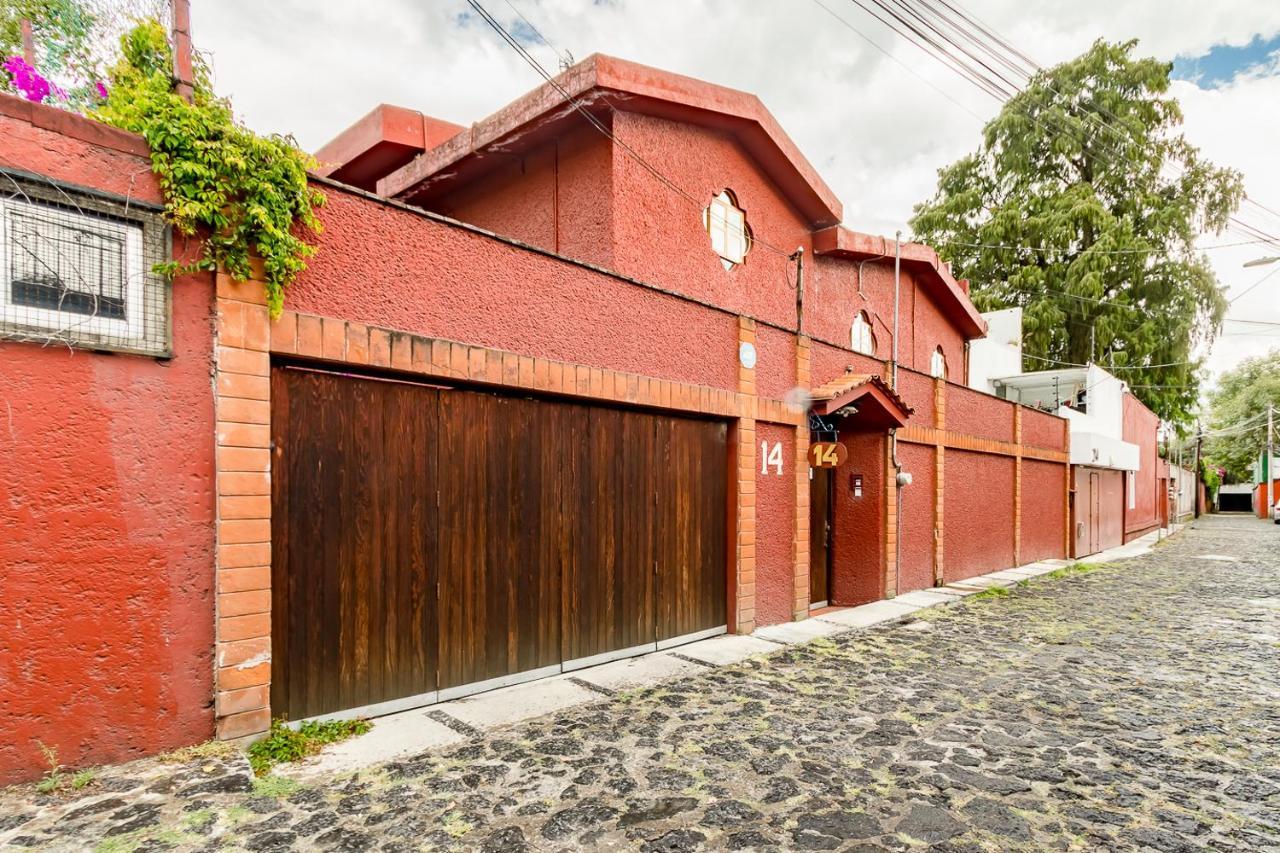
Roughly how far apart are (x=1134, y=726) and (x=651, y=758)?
11.9 feet

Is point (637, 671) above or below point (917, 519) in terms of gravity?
below

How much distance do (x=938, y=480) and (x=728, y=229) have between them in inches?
239

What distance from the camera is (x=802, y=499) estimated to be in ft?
27.3

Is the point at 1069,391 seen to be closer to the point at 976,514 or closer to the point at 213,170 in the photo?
the point at 976,514

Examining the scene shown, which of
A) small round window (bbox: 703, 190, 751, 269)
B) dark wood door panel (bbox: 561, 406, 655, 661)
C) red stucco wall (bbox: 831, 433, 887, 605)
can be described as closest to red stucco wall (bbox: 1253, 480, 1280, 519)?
red stucco wall (bbox: 831, 433, 887, 605)

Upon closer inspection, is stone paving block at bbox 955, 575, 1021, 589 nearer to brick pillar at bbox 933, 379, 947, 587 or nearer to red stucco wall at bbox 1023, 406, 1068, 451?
brick pillar at bbox 933, 379, 947, 587

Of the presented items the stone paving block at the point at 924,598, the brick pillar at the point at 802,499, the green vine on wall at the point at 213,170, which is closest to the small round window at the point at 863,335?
the brick pillar at the point at 802,499

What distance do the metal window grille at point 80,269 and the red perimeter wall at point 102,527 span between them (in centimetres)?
8

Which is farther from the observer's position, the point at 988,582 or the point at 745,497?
the point at 988,582

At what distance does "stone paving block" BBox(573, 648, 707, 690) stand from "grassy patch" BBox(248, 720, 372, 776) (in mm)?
1933

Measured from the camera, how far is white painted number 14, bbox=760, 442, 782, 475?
7.80m

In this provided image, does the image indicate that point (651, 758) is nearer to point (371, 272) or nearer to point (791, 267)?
point (371, 272)

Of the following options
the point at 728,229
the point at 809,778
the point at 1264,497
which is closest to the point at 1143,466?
the point at 1264,497

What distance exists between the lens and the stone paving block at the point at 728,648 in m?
6.39
